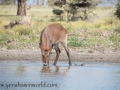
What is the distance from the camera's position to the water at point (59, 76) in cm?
1033

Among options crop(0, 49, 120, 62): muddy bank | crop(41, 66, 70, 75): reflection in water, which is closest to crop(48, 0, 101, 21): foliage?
crop(0, 49, 120, 62): muddy bank

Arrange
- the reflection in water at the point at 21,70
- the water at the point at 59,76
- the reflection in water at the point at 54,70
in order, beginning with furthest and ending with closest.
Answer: the reflection in water at the point at 54,70 < the reflection in water at the point at 21,70 < the water at the point at 59,76

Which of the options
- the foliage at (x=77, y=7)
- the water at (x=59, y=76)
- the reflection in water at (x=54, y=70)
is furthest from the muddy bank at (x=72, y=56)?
the foliage at (x=77, y=7)

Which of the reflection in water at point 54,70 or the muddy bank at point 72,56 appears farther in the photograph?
the muddy bank at point 72,56

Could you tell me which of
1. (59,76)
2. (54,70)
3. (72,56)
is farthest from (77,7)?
(59,76)

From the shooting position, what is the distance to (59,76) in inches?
470

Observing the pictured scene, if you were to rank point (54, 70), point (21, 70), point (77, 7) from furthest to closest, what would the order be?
1. point (77, 7)
2. point (54, 70)
3. point (21, 70)

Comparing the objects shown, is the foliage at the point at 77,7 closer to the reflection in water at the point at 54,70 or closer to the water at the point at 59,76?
the water at the point at 59,76

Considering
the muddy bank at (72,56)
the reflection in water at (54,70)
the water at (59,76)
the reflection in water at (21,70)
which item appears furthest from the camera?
the muddy bank at (72,56)

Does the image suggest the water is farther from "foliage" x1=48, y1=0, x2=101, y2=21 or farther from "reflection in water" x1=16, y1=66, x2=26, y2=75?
"foliage" x1=48, y1=0, x2=101, y2=21

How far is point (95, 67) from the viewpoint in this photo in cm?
1402

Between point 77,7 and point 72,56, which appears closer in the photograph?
point 72,56

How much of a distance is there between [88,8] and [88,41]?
1624cm

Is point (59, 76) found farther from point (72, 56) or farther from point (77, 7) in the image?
point (77, 7)
